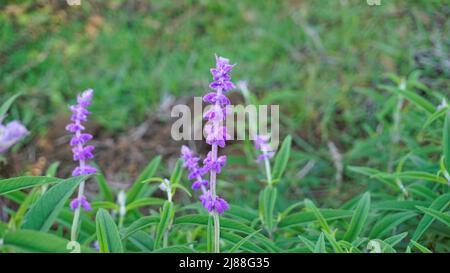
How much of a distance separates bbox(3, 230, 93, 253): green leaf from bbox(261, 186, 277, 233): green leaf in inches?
25.6

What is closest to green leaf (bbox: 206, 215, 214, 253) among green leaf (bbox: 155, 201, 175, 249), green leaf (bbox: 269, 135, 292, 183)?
green leaf (bbox: 155, 201, 175, 249)

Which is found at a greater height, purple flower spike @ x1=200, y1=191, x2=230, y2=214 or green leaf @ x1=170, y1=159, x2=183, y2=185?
green leaf @ x1=170, y1=159, x2=183, y2=185

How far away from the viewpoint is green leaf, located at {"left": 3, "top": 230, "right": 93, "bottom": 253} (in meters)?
1.12

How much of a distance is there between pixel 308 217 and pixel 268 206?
0.12 metres

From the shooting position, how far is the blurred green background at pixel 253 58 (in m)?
2.78

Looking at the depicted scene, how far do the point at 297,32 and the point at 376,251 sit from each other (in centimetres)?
230

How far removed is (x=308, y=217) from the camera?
1639mm

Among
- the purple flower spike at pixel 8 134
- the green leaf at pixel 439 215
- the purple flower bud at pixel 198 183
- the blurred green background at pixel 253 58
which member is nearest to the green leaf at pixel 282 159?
the purple flower bud at pixel 198 183

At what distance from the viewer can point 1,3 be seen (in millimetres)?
3504

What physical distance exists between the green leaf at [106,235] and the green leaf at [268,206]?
0.49m

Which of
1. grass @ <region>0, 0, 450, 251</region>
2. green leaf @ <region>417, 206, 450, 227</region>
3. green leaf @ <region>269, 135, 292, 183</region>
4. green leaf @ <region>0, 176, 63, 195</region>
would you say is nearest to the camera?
green leaf @ <region>0, 176, 63, 195</region>

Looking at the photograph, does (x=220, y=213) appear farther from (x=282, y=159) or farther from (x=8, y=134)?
(x=8, y=134)

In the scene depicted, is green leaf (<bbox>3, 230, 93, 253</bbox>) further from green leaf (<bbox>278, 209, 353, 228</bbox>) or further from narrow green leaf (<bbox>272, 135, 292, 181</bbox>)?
narrow green leaf (<bbox>272, 135, 292, 181</bbox>)
